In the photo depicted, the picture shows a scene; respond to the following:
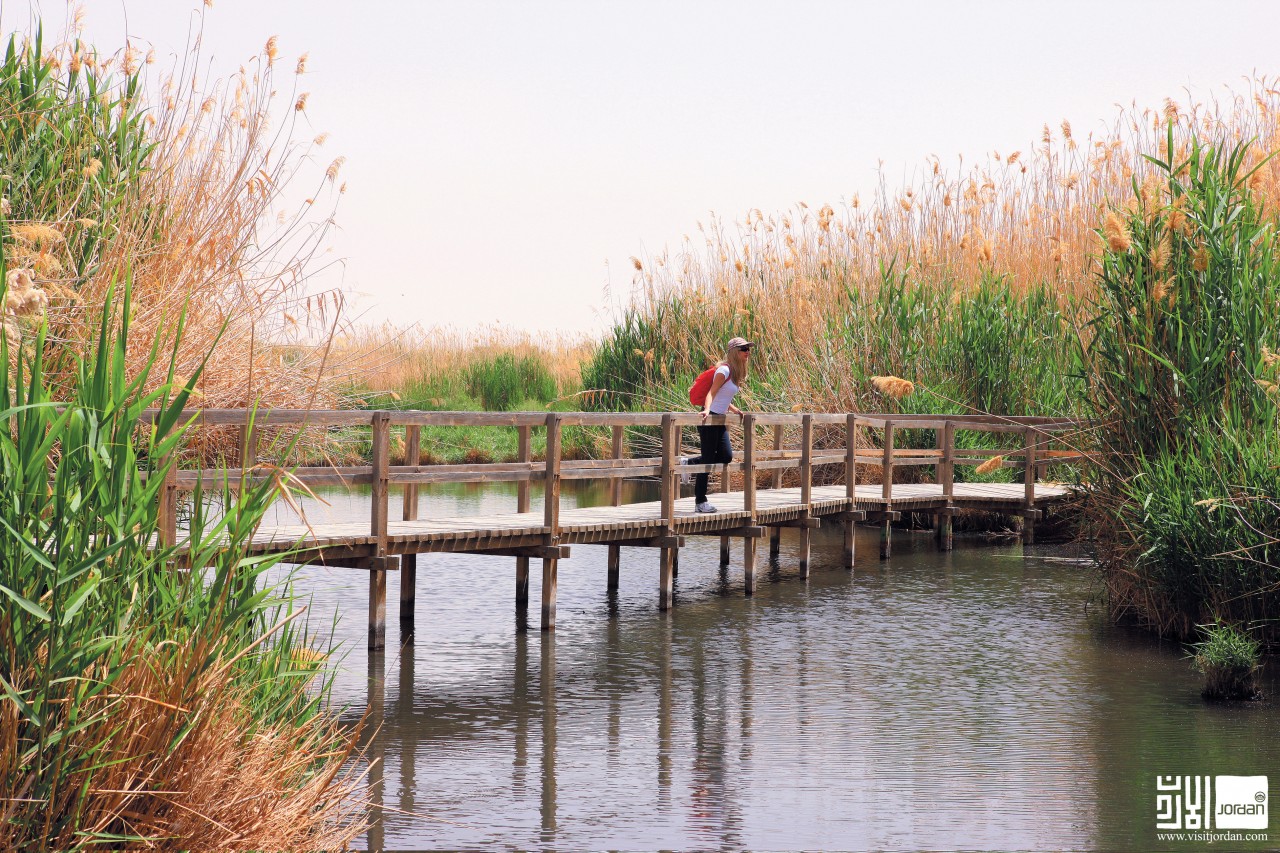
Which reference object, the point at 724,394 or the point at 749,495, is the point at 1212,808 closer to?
the point at 724,394

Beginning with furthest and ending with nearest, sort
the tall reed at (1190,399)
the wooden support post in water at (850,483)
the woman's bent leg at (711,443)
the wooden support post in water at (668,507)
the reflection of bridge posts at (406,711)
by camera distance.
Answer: the wooden support post in water at (850,483)
the woman's bent leg at (711,443)
the wooden support post in water at (668,507)
the tall reed at (1190,399)
the reflection of bridge posts at (406,711)

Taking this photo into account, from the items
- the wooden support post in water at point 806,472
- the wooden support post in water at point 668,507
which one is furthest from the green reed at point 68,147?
the wooden support post in water at point 806,472

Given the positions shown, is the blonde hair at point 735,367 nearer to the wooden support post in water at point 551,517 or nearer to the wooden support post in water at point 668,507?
the wooden support post in water at point 668,507

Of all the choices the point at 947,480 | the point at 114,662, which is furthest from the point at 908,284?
the point at 114,662

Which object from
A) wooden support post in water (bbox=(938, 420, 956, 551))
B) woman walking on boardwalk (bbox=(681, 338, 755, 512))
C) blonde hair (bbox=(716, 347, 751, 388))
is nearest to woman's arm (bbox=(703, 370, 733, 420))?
woman walking on boardwalk (bbox=(681, 338, 755, 512))

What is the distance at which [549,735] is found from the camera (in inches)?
320

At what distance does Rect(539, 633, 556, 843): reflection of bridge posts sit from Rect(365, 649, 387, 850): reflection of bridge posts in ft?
2.41

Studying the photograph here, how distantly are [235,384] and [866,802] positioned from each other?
5.76 metres

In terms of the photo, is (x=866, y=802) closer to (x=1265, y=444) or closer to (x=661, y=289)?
(x=1265, y=444)

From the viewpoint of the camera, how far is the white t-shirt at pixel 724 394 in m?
13.3

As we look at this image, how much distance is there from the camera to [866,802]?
271 inches

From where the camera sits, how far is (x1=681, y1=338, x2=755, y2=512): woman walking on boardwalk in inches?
523

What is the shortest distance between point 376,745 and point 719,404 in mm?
6243

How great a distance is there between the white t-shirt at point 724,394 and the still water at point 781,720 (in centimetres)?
178
